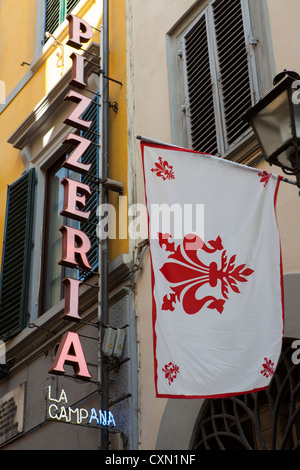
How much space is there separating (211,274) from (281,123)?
1.18 m

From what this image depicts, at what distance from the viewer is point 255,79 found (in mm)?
7461

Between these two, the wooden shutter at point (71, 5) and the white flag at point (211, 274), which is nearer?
the white flag at point (211, 274)

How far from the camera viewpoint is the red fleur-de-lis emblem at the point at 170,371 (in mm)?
5035

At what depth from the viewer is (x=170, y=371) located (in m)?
5.05

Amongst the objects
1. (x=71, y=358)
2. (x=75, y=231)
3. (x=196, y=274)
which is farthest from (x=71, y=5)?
(x=196, y=274)

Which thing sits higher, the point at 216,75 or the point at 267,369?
the point at 216,75

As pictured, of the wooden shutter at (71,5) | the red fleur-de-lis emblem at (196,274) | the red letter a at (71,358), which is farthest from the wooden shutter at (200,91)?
the wooden shutter at (71,5)

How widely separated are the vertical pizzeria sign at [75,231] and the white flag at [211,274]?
7.98 ft

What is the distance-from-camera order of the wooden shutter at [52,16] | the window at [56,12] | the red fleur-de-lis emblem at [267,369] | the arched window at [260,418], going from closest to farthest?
1. the red fleur-de-lis emblem at [267,369]
2. the arched window at [260,418]
3. the window at [56,12]
4. the wooden shutter at [52,16]

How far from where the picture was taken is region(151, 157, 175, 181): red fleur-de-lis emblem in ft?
18.7

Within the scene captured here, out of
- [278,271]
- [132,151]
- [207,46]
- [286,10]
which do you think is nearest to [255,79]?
[286,10]

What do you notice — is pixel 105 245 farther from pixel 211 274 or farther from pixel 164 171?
pixel 211 274

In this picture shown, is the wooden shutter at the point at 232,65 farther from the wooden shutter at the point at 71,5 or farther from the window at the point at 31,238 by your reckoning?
the wooden shutter at the point at 71,5

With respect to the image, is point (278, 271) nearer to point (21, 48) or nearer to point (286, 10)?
point (286, 10)
